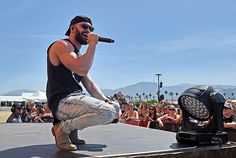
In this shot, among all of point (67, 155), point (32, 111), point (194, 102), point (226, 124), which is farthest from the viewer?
point (32, 111)

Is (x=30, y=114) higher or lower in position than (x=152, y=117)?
lower

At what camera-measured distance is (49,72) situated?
314 centimetres

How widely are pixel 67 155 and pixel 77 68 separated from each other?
0.68m

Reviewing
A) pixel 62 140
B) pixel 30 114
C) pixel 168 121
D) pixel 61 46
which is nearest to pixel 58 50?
pixel 61 46

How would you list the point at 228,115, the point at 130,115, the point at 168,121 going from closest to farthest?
the point at 228,115
the point at 168,121
the point at 130,115

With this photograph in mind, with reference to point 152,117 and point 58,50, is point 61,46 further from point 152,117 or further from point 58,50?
point 152,117

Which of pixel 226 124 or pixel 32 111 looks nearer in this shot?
pixel 226 124

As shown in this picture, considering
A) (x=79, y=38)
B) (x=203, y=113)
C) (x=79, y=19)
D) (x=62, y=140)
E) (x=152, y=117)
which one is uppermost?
(x=79, y=19)

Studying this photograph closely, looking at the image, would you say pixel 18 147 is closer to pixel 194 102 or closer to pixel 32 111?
pixel 194 102

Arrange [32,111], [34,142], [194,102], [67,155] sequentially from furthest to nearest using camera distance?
[32,111], [34,142], [194,102], [67,155]

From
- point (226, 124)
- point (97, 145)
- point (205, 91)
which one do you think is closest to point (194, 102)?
point (205, 91)

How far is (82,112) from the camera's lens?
2922 millimetres

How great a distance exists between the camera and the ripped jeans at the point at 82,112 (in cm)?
289

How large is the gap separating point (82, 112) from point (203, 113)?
3.74 feet
